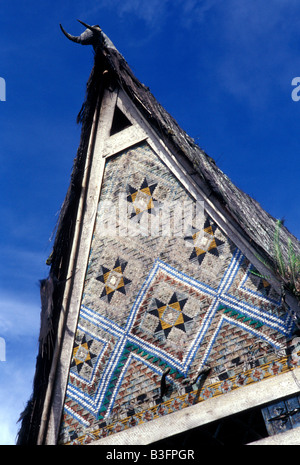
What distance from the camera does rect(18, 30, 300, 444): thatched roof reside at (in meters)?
6.03

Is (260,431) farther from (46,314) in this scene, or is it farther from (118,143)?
(118,143)

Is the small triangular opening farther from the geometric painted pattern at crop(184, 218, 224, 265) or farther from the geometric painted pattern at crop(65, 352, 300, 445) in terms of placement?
the geometric painted pattern at crop(65, 352, 300, 445)

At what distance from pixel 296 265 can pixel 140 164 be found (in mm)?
2267

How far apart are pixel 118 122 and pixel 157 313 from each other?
8.41 feet

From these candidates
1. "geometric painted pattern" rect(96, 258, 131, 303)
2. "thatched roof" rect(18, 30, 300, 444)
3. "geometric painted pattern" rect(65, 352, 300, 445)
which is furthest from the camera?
"geometric painted pattern" rect(96, 258, 131, 303)

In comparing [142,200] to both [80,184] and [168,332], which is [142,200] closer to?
[80,184]

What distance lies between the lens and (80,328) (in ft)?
20.8

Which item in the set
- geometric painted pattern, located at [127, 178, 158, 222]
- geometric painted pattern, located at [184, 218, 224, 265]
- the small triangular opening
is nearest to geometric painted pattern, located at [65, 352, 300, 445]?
geometric painted pattern, located at [184, 218, 224, 265]

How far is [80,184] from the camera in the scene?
271 inches

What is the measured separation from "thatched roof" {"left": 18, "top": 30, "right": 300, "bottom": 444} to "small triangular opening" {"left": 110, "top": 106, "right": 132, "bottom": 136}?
0.27m

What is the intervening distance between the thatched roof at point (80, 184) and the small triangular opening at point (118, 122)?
0.90 feet

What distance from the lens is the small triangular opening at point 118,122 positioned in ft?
23.2

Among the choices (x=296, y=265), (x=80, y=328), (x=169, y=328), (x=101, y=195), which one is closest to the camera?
(x=296, y=265)
